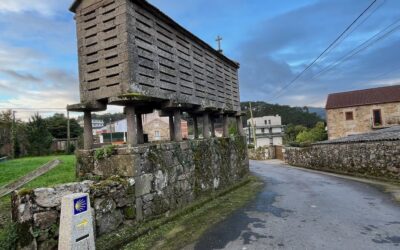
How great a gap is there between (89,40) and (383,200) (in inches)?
405

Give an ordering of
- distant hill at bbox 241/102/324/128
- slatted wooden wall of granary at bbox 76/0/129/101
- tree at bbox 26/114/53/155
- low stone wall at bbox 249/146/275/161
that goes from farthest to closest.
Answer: distant hill at bbox 241/102/324/128 < low stone wall at bbox 249/146/275/161 < tree at bbox 26/114/53/155 < slatted wooden wall of granary at bbox 76/0/129/101

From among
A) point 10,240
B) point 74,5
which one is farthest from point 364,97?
point 10,240

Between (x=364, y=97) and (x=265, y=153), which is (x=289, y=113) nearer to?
(x=364, y=97)

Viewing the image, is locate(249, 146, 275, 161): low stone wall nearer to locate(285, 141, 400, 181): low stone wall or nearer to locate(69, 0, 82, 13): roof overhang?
locate(285, 141, 400, 181): low stone wall

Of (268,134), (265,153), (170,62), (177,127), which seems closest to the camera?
(170,62)

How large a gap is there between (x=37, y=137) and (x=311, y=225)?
2913cm

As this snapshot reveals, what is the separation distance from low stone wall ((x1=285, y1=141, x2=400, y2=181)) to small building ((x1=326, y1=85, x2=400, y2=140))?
1451 cm

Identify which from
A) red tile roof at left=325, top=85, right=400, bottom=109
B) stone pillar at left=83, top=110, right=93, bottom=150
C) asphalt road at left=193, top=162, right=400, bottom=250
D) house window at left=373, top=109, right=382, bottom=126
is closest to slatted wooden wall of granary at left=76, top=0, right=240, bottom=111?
stone pillar at left=83, top=110, right=93, bottom=150

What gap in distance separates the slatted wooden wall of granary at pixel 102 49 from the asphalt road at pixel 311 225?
13.7 ft

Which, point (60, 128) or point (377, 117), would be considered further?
point (60, 128)

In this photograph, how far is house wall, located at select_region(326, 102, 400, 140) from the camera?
1298 inches

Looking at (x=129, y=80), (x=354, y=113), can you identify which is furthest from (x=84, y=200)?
(x=354, y=113)

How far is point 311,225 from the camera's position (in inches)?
253

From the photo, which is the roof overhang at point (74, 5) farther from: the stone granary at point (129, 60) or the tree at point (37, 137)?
the tree at point (37, 137)
